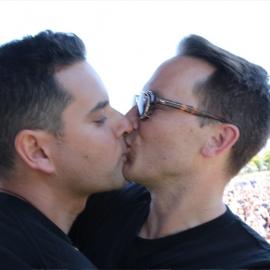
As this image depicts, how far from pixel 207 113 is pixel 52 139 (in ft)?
2.22

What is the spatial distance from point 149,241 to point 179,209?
23 centimetres

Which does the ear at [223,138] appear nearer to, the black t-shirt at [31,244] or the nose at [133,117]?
the nose at [133,117]

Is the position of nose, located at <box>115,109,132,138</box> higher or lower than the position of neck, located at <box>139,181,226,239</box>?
higher

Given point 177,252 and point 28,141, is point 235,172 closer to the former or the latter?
point 177,252

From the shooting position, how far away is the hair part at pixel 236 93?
2014 mm

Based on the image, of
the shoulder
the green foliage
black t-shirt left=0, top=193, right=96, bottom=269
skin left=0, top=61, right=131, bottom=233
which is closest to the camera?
black t-shirt left=0, top=193, right=96, bottom=269

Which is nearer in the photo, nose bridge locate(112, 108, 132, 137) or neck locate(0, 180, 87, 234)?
neck locate(0, 180, 87, 234)

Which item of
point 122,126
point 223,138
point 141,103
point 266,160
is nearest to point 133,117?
point 141,103

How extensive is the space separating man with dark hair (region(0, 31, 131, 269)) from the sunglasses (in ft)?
0.68

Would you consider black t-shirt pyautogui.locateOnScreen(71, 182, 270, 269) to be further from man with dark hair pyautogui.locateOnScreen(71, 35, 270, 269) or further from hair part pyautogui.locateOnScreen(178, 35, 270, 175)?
hair part pyautogui.locateOnScreen(178, 35, 270, 175)

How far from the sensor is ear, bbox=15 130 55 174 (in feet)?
5.81

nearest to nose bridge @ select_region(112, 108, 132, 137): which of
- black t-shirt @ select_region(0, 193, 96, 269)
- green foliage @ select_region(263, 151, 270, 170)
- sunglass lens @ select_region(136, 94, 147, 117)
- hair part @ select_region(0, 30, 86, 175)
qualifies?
sunglass lens @ select_region(136, 94, 147, 117)

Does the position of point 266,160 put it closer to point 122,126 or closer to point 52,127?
point 122,126

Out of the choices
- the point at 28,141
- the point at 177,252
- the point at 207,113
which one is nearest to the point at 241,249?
the point at 177,252
